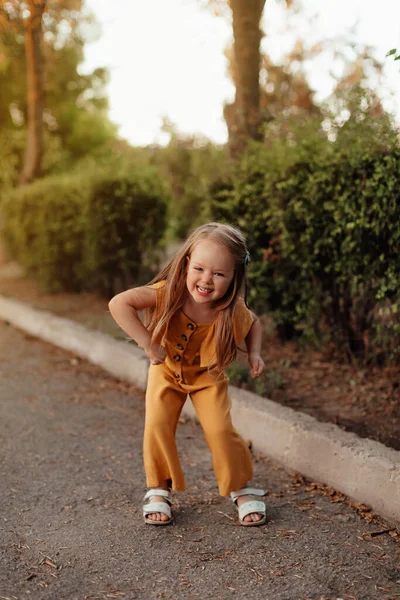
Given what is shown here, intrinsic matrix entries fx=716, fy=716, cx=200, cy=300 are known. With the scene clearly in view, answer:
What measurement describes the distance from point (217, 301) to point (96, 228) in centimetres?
496

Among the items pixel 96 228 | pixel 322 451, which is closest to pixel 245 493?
pixel 322 451

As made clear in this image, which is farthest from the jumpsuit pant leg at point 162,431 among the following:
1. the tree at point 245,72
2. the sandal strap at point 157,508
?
the tree at point 245,72

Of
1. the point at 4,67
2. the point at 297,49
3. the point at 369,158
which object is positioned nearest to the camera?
the point at 369,158

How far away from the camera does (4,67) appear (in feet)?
59.7

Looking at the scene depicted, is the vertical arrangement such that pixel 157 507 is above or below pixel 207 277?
below

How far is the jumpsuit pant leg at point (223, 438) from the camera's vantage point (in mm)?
3266

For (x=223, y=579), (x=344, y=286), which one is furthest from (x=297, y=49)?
(x=223, y=579)

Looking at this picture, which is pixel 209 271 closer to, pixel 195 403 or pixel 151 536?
pixel 195 403

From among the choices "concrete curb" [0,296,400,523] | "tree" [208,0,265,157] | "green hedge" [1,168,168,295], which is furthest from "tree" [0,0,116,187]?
"concrete curb" [0,296,400,523]

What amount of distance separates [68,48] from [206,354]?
14.9m

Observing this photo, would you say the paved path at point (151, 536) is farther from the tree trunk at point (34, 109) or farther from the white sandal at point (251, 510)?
the tree trunk at point (34, 109)

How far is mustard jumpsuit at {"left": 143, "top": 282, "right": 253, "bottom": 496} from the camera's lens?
3.30 metres

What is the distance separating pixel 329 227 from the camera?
4.80 metres

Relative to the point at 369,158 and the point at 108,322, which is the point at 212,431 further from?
the point at 108,322
